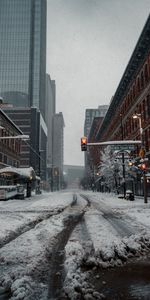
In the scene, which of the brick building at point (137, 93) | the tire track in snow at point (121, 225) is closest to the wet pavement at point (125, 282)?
the tire track in snow at point (121, 225)

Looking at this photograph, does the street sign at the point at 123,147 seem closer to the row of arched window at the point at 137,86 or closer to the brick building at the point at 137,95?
the brick building at the point at 137,95

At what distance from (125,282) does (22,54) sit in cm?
19526

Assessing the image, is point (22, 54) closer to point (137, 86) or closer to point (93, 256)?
point (137, 86)

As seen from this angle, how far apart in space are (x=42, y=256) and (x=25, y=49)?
645 ft

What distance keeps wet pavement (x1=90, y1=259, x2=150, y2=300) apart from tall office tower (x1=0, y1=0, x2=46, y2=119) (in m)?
174

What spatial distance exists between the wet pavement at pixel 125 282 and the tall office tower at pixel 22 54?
570ft

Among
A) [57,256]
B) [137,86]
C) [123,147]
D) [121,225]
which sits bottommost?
[121,225]

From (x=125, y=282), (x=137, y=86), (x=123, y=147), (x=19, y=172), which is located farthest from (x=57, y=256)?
(x=137, y=86)

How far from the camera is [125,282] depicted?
4395 mm

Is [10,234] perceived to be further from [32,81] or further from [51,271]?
[32,81]

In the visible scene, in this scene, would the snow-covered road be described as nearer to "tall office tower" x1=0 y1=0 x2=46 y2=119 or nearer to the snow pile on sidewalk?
the snow pile on sidewalk

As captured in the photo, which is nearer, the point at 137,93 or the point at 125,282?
the point at 125,282

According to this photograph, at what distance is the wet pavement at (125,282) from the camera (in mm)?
3827

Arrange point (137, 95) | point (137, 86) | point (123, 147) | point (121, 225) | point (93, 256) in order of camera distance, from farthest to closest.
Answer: point (137, 86) → point (137, 95) → point (123, 147) → point (121, 225) → point (93, 256)
